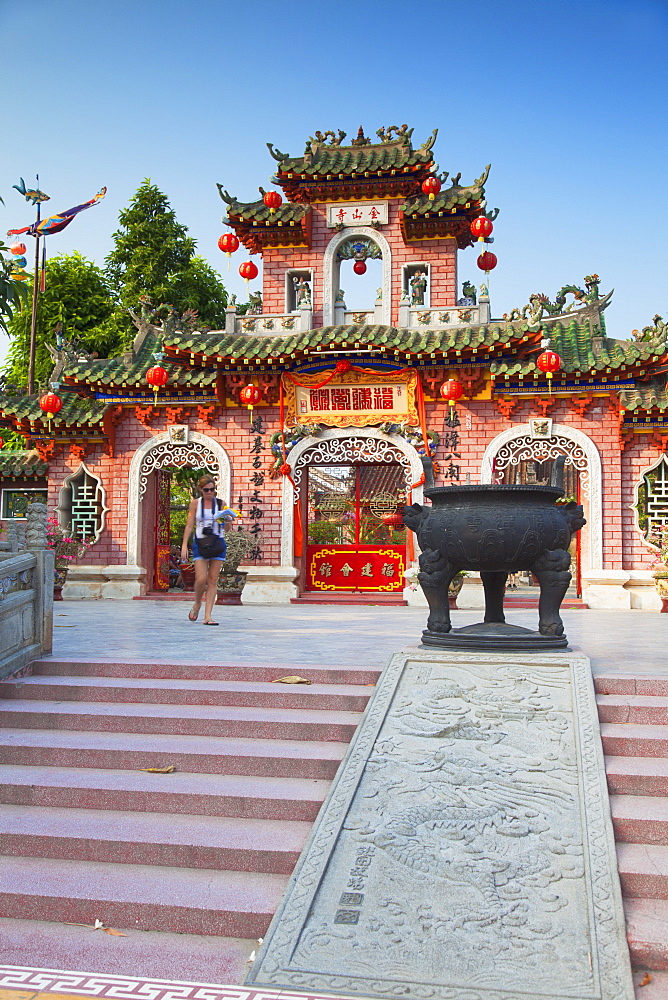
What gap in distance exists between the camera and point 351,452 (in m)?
13.3

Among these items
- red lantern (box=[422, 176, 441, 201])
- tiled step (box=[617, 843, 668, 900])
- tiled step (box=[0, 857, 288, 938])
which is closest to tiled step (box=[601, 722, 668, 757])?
tiled step (box=[617, 843, 668, 900])

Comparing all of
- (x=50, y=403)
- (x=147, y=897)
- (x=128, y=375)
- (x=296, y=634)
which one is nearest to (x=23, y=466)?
(x=50, y=403)

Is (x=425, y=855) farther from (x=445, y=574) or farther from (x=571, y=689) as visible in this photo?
(x=445, y=574)

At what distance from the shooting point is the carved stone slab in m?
2.83

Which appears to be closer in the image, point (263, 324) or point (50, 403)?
point (50, 403)

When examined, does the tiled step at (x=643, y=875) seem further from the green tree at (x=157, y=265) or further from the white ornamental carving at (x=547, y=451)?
the green tree at (x=157, y=265)

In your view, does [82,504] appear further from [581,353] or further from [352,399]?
[581,353]

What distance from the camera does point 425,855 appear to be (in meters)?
3.37

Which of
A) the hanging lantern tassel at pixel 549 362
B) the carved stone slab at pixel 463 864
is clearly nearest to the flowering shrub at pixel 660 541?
the hanging lantern tassel at pixel 549 362

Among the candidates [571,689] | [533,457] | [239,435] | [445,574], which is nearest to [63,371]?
[239,435]

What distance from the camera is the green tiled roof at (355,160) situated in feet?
43.0

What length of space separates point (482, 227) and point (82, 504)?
310 inches

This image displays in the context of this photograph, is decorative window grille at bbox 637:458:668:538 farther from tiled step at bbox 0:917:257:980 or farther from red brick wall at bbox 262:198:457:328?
tiled step at bbox 0:917:257:980

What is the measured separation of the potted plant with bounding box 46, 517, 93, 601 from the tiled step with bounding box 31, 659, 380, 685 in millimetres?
8350
